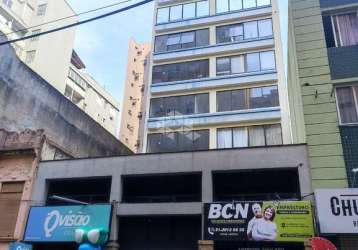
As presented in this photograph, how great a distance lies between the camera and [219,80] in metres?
27.2

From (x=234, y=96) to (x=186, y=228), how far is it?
13386 mm

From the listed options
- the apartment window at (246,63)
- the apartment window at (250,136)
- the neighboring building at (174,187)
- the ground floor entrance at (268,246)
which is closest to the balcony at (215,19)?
the apartment window at (246,63)

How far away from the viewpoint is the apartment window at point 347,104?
13492 millimetres

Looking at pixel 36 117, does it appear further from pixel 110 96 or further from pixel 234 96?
pixel 110 96

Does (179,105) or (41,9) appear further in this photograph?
(41,9)

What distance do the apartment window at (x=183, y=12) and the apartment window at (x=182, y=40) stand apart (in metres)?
1.56

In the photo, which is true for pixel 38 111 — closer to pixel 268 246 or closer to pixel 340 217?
pixel 268 246

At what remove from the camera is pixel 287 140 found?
24297 mm

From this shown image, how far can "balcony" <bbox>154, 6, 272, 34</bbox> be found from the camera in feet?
94.0

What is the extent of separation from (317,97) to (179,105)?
14603mm

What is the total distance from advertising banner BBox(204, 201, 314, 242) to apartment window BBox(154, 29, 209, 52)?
1844 centimetres

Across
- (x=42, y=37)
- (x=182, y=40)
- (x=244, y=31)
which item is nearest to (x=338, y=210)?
(x=244, y=31)

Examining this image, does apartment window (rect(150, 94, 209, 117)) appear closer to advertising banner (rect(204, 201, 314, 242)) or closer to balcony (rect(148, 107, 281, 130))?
balcony (rect(148, 107, 281, 130))

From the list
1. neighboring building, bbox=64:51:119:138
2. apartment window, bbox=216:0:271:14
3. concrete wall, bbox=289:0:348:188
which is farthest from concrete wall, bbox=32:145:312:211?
neighboring building, bbox=64:51:119:138
